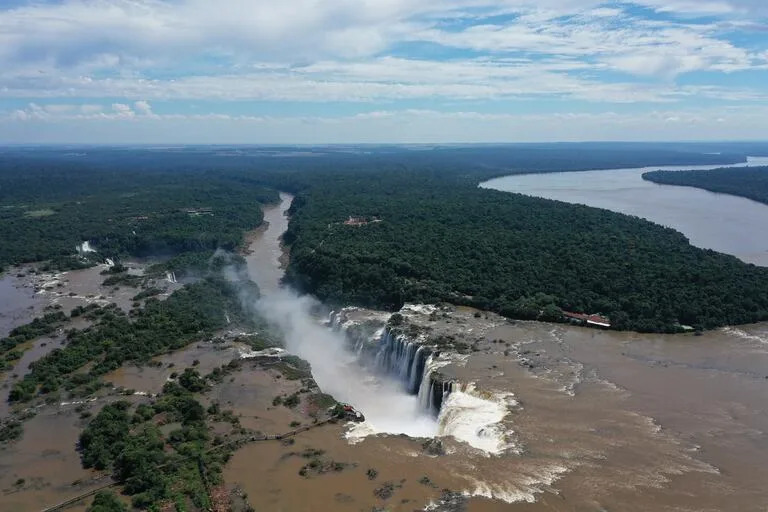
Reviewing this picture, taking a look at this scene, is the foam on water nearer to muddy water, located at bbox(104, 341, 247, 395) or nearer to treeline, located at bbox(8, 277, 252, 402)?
muddy water, located at bbox(104, 341, 247, 395)

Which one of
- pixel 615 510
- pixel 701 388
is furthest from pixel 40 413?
pixel 701 388

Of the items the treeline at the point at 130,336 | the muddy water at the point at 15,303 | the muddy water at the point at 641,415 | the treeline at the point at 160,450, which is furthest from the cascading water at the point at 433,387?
the muddy water at the point at 15,303

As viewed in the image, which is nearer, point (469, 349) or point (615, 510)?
point (615, 510)

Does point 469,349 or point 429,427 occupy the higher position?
point 469,349

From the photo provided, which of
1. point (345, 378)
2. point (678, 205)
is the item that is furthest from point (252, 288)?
point (678, 205)

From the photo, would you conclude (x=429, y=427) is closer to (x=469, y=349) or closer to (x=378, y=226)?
(x=469, y=349)
